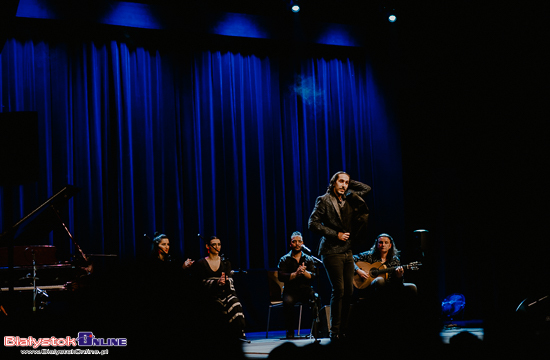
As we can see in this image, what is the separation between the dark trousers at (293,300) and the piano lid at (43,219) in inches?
110

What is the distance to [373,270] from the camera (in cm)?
673

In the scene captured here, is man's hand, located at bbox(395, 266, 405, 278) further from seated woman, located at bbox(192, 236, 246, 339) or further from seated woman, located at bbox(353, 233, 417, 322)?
seated woman, located at bbox(192, 236, 246, 339)

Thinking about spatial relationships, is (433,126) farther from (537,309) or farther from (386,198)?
(537,309)

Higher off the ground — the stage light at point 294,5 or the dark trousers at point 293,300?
the stage light at point 294,5

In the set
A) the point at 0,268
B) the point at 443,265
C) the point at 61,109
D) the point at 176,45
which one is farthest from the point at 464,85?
the point at 0,268

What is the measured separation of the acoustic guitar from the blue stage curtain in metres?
1.76

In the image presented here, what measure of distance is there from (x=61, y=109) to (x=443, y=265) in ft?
20.3

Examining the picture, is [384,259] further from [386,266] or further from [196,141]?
A: [196,141]

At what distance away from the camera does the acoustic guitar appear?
6648 millimetres

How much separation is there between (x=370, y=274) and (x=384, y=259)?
0.87 ft

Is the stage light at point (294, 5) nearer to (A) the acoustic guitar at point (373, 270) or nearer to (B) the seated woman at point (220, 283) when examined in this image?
(B) the seated woman at point (220, 283)

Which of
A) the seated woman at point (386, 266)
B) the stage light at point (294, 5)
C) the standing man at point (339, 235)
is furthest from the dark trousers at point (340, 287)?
the stage light at point (294, 5)

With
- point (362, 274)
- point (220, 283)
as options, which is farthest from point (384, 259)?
point (220, 283)

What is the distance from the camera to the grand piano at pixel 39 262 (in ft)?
19.3
